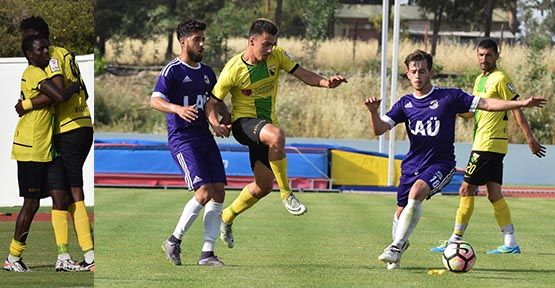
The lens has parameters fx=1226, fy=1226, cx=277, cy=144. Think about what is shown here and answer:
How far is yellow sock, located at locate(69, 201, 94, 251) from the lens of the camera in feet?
25.7

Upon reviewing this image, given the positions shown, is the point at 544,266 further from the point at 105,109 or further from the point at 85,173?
the point at 105,109

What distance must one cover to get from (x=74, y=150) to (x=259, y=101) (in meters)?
2.25

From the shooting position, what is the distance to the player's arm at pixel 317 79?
9.03 m

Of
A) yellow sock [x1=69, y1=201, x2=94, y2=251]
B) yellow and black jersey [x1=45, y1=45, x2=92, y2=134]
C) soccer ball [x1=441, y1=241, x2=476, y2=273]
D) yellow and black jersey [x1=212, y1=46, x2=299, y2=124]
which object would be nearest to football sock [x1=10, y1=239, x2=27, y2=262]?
yellow sock [x1=69, y1=201, x2=94, y2=251]

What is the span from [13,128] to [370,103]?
2.44m

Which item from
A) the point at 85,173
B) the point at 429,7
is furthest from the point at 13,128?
the point at 429,7

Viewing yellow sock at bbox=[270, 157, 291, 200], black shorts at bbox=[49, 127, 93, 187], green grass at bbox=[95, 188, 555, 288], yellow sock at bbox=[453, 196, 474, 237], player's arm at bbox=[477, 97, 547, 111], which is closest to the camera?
black shorts at bbox=[49, 127, 93, 187]

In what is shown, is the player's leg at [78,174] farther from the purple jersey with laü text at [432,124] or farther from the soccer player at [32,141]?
the purple jersey with laü text at [432,124]

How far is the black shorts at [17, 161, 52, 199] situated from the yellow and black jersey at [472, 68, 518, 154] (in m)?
4.21

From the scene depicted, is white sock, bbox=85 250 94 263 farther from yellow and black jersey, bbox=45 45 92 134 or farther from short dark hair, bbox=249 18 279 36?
short dark hair, bbox=249 18 279 36

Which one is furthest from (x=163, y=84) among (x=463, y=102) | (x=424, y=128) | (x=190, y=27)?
(x=463, y=102)

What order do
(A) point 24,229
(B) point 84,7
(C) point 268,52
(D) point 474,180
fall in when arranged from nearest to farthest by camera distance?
1. (B) point 84,7
2. (A) point 24,229
3. (C) point 268,52
4. (D) point 474,180

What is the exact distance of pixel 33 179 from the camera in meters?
7.89

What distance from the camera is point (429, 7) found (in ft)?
101
